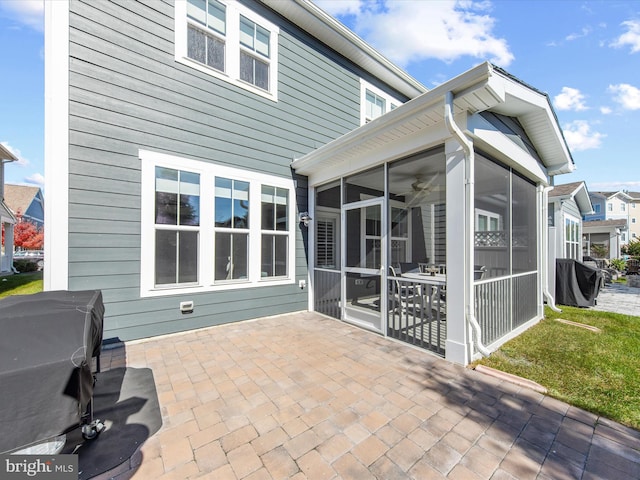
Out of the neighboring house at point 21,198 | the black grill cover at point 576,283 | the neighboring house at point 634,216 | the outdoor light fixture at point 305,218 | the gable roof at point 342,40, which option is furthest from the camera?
the neighboring house at point 634,216

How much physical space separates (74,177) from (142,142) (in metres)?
0.98

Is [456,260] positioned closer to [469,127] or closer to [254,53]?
[469,127]

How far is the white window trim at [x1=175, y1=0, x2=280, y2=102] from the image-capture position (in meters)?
4.30

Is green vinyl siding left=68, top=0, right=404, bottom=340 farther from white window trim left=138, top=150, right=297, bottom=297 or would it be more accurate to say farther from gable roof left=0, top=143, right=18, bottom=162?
gable roof left=0, top=143, right=18, bottom=162

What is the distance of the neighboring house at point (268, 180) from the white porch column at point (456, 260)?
19 mm

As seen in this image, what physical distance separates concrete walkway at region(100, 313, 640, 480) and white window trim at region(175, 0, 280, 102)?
455cm

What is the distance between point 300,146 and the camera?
19.0ft

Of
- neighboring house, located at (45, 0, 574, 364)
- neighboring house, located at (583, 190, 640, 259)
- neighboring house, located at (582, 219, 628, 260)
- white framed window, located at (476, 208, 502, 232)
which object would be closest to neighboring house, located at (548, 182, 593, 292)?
neighboring house, located at (45, 0, 574, 364)

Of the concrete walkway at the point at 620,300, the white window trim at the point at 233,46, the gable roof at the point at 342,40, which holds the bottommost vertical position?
the concrete walkway at the point at 620,300

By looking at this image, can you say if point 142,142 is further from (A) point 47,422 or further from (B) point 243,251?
(A) point 47,422

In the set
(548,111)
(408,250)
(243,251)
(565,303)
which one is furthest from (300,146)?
(565,303)

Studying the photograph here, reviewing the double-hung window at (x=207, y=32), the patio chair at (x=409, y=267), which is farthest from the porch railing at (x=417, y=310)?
the double-hung window at (x=207, y=32)

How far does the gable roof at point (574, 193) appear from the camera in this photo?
324 inches

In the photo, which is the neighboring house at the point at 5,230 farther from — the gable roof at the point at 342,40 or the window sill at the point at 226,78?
the gable roof at the point at 342,40
